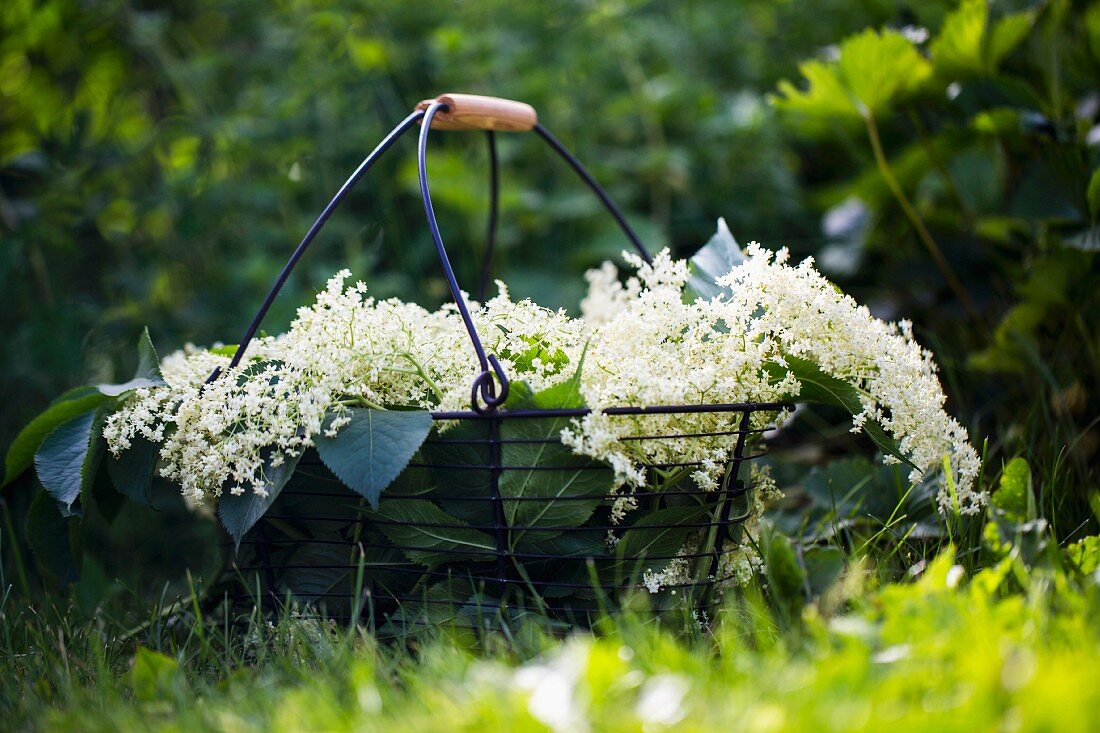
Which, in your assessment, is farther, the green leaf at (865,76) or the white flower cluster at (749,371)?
the green leaf at (865,76)

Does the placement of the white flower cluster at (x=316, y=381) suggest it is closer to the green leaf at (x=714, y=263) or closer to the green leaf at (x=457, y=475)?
the green leaf at (x=457, y=475)

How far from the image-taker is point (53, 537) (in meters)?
1.22

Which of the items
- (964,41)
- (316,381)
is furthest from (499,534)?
(964,41)

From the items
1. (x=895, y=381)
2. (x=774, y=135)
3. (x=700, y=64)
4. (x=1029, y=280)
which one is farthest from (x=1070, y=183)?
(x=700, y=64)

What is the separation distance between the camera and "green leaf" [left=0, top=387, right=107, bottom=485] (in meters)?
1.18

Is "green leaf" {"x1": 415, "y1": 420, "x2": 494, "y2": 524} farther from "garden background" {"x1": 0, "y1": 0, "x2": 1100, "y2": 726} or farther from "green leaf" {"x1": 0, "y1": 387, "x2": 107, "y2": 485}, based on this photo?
"garden background" {"x1": 0, "y1": 0, "x2": 1100, "y2": 726}

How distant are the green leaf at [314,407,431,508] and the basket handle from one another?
81 millimetres

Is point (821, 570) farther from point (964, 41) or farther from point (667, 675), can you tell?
point (964, 41)

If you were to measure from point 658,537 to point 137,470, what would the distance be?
68 centimetres

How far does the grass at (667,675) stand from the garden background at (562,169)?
50cm

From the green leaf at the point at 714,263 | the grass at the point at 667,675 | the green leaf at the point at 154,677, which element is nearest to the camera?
the grass at the point at 667,675

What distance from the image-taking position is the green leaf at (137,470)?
1.13 meters

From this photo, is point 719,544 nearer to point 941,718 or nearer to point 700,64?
point 941,718

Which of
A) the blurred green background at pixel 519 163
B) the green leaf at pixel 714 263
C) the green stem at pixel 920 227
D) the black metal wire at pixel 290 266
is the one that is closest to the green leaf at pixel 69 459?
the black metal wire at pixel 290 266
